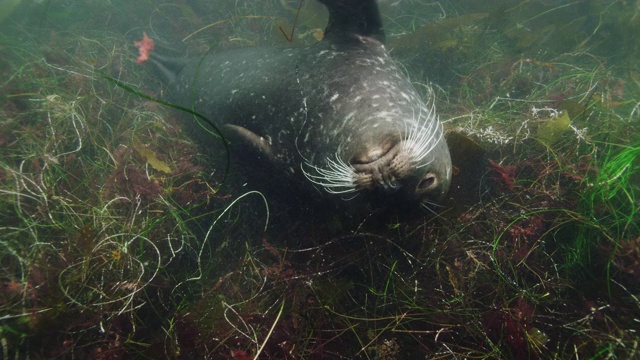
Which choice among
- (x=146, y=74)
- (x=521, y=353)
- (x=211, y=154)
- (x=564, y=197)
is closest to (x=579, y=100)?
(x=564, y=197)

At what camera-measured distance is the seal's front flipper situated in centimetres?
290

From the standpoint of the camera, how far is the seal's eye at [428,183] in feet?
6.65

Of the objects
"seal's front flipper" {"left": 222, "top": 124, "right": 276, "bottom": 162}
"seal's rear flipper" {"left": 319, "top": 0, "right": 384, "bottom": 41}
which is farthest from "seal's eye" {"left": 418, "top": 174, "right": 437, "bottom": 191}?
"seal's rear flipper" {"left": 319, "top": 0, "right": 384, "bottom": 41}

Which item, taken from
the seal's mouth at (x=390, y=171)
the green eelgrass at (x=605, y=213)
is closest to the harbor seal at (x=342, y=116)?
the seal's mouth at (x=390, y=171)

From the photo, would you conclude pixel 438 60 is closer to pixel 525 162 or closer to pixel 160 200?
pixel 525 162

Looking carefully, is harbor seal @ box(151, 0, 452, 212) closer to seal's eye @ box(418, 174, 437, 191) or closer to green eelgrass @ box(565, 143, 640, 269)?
seal's eye @ box(418, 174, 437, 191)

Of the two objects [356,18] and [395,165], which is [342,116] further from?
[356,18]

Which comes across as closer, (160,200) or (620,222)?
(620,222)

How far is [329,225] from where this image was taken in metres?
2.71

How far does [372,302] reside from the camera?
102 inches

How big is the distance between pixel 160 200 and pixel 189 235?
49 cm

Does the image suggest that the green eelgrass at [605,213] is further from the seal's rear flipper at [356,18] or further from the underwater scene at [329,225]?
the seal's rear flipper at [356,18]

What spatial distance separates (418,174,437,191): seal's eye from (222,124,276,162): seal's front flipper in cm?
137

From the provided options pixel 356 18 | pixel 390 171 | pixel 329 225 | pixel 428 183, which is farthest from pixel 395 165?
pixel 356 18
